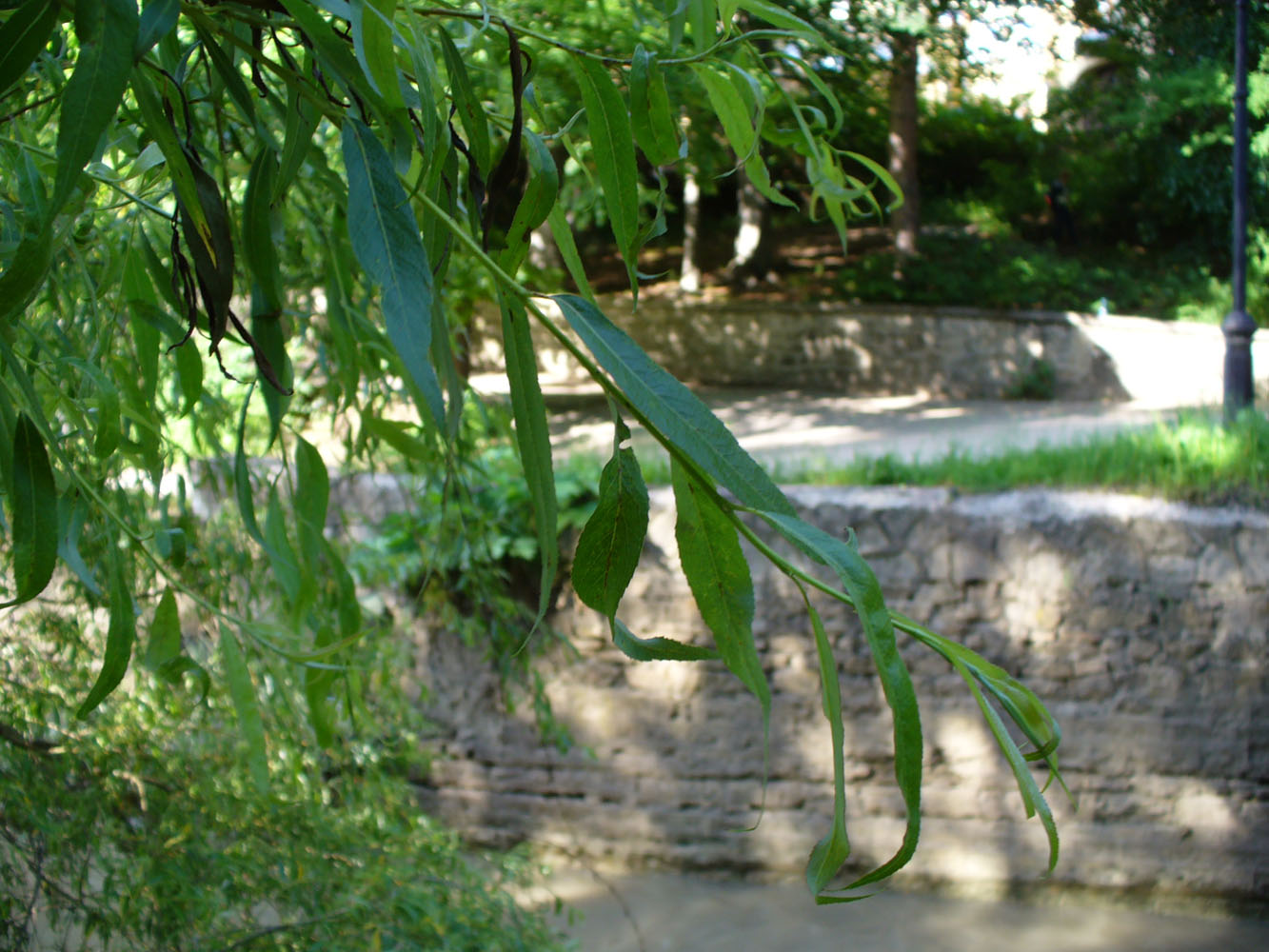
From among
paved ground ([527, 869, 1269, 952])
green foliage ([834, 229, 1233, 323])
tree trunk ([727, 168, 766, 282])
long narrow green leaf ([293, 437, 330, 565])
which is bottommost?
paved ground ([527, 869, 1269, 952])

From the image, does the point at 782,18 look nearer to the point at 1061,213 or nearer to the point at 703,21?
the point at 703,21

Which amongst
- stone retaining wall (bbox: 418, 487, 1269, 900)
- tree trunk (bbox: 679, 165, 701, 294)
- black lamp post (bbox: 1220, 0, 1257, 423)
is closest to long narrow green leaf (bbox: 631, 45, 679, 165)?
stone retaining wall (bbox: 418, 487, 1269, 900)

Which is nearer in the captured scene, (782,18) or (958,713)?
(782,18)

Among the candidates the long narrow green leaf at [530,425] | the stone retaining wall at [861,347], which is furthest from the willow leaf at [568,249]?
the stone retaining wall at [861,347]

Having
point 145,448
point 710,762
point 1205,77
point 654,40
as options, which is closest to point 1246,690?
point 710,762

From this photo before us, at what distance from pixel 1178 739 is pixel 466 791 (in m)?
2.70

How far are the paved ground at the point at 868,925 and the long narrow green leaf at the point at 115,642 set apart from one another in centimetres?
331

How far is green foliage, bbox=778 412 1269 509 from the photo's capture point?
4055mm

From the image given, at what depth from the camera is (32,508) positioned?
2.57ft

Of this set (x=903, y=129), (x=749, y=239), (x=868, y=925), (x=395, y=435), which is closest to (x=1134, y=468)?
(x=868, y=925)

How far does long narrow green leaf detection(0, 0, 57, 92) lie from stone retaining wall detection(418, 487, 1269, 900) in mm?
3536

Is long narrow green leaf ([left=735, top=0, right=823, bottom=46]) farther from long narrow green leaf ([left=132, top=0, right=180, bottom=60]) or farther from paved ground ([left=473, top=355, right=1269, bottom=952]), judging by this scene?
paved ground ([left=473, top=355, right=1269, bottom=952])

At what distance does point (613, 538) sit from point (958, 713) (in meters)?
3.89

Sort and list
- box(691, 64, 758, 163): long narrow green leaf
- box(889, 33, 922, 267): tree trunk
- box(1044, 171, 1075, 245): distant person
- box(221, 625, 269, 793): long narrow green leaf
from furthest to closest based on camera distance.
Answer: box(1044, 171, 1075, 245): distant person, box(889, 33, 922, 267): tree trunk, box(221, 625, 269, 793): long narrow green leaf, box(691, 64, 758, 163): long narrow green leaf
